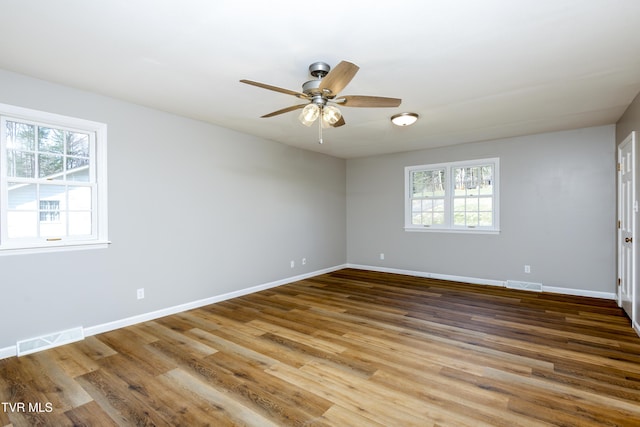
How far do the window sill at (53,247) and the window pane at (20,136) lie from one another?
36.6 inches

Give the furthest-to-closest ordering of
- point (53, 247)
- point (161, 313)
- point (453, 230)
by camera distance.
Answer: point (453, 230)
point (161, 313)
point (53, 247)

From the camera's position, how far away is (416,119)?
412 cm

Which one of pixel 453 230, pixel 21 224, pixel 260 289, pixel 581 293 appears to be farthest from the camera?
pixel 453 230

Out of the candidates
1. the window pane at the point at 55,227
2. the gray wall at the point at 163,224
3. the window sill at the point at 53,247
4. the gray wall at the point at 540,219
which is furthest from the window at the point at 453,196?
the window pane at the point at 55,227

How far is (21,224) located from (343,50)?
3311 millimetres

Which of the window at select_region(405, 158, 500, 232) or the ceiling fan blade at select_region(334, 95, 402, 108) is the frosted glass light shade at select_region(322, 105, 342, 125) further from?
the window at select_region(405, 158, 500, 232)

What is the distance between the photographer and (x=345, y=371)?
2580mm

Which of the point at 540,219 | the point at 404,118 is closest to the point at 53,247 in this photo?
the point at 404,118

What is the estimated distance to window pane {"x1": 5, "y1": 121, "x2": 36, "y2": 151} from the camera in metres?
2.94

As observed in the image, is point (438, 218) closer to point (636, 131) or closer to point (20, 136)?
point (636, 131)

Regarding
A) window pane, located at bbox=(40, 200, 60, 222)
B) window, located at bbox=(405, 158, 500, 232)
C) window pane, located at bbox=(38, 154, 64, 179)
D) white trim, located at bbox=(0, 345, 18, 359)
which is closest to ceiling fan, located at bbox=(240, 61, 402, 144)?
window pane, located at bbox=(38, 154, 64, 179)

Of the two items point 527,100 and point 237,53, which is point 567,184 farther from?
point 237,53

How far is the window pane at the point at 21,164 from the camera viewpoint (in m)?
2.94

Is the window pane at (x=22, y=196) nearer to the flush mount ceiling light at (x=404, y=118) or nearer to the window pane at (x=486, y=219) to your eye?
the flush mount ceiling light at (x=404, y=118)
